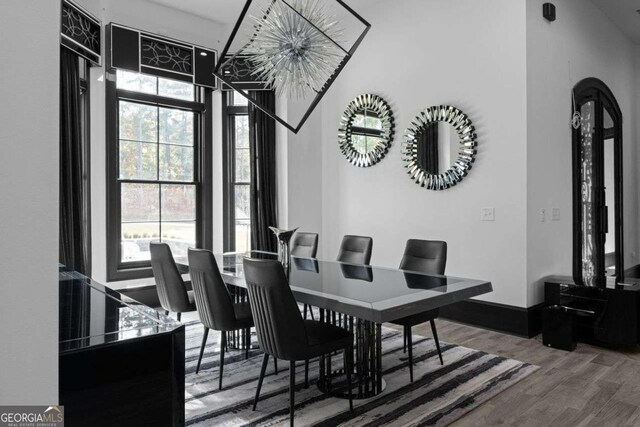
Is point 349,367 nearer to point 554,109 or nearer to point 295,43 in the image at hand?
point 295,43

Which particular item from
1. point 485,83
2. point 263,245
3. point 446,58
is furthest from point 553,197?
point 263,245

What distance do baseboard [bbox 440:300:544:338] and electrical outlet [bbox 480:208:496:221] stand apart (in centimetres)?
79

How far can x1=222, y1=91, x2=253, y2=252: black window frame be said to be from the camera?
217 inches

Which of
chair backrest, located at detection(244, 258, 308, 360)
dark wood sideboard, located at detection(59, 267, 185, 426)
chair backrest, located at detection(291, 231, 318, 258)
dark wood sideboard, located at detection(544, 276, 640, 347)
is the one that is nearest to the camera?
dark wood sideboard, located at detection(59, 267, 185, 426)

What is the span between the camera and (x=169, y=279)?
3.19m

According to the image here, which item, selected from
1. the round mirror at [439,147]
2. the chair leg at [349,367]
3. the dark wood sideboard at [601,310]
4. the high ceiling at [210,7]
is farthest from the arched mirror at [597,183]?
the high ceiling at [210,7]

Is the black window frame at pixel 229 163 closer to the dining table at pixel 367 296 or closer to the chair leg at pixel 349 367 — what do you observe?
the dining table at pixel 367 296

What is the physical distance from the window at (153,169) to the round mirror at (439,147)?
2483mm

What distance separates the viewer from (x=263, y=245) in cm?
551

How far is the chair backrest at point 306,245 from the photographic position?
4.27 metres

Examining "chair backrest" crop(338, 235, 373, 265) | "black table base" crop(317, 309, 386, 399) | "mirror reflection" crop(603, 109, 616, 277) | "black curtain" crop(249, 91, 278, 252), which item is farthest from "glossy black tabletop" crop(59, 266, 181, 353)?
"mirror reflection" crop(603, 109, 616, 277)
